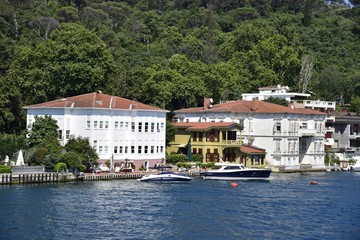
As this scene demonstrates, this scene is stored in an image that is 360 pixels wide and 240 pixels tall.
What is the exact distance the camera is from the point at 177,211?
54.7 meters

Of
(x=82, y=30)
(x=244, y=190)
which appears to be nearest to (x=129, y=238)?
(x=244, y=190)

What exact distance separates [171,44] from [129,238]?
357 ft

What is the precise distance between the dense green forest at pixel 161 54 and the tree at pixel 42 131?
4487 millimetres

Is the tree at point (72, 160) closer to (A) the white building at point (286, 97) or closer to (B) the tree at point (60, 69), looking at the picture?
(B) the tree at point (60, 69)

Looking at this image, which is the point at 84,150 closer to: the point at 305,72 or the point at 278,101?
the point at 278,101

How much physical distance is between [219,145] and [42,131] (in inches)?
882

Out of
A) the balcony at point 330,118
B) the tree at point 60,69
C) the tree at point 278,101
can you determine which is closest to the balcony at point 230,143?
the tree at point 278,101

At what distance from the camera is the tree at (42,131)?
7856 cm

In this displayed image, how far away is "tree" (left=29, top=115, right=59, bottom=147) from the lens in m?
78.6

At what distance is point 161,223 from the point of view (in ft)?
163

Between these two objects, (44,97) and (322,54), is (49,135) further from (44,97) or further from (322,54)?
(322,54)

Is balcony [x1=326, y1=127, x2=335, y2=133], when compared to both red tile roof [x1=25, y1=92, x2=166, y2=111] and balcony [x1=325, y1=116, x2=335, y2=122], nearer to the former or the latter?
balcony [x1=325, y1=116, x2=335, y2=122]

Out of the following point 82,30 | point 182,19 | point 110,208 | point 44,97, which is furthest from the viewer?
point 182,19

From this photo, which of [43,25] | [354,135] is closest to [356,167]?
[354,135]
